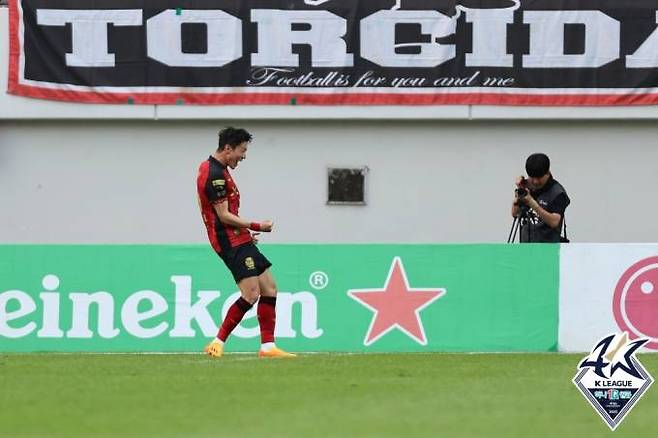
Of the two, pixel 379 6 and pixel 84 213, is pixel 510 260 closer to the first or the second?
pixel 379 6

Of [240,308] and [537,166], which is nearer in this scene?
[240,308]

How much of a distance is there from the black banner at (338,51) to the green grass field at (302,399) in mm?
8012

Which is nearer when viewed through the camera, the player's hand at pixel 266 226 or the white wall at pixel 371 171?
the player's hand at pixel 266 226

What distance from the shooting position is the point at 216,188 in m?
12.2

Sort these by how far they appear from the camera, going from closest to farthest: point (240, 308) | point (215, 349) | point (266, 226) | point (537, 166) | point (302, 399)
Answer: point (302, 399) < point (266, 226) < point (240, 308) < point (215, 349) < point (537, 166)

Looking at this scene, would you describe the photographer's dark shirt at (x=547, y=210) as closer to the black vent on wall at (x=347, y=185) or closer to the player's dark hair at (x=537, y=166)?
the player's dark hair at (x=537, y=166)

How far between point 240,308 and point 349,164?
8.04 m

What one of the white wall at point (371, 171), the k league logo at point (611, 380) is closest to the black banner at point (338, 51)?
the white wall at point (371, 171)

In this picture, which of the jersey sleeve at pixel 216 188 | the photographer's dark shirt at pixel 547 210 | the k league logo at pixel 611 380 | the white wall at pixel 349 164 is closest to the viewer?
the k league logo at pixel 611 380

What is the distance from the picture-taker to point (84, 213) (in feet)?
67.1

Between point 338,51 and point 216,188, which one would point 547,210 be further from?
point 338,51

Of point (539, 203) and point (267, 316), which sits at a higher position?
point (539, 203)

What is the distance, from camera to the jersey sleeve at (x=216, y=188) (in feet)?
39.9

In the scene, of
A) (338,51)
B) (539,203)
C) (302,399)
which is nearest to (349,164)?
(338,51)
